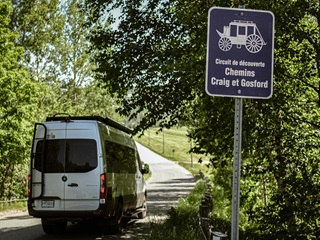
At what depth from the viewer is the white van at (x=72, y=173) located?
10859 millimetres

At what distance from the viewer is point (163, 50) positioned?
11.4 metres

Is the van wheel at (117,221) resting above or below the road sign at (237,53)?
below

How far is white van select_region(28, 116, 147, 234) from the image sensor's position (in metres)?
10.9

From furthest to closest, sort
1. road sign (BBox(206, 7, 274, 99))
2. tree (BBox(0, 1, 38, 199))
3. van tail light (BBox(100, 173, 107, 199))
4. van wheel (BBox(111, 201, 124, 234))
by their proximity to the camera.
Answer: tree (BBox(0, 1, 38, 199)) < van wheel (BBox(111, 201, 124, 234)) < van tail light (BBox(100, 173, 107, 199)) < road sign (BBox(206, 7, 274, 99))

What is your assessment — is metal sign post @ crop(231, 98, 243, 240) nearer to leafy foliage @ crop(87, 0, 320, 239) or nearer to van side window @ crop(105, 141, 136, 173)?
leafy foliage @ crop(87, 0, 320, 239)

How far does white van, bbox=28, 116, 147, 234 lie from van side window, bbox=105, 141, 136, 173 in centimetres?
5

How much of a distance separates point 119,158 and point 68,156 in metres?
1.79

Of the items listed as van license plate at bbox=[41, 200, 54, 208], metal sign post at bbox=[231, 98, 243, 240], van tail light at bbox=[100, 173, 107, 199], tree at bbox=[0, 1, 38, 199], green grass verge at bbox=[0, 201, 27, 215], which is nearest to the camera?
metal sign post at bbox=[231, 98, 243, 240]

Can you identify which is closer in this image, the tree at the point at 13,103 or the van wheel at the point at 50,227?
the van wheel at the point at 50,227

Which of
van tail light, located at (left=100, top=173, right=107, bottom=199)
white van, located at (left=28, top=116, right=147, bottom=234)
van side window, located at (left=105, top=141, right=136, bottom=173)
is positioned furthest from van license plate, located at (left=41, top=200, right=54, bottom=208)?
van side window, located at (left=105, top=141, right=136, bottom=173)

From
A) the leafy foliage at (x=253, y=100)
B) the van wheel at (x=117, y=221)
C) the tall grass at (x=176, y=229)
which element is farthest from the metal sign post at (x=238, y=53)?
the van wheel at (x=117, y=221)

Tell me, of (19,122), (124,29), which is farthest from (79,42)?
(124,29)

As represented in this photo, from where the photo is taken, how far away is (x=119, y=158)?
12.6 metres

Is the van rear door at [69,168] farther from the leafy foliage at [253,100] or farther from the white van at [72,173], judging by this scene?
the leafy foliage at [253,100]
